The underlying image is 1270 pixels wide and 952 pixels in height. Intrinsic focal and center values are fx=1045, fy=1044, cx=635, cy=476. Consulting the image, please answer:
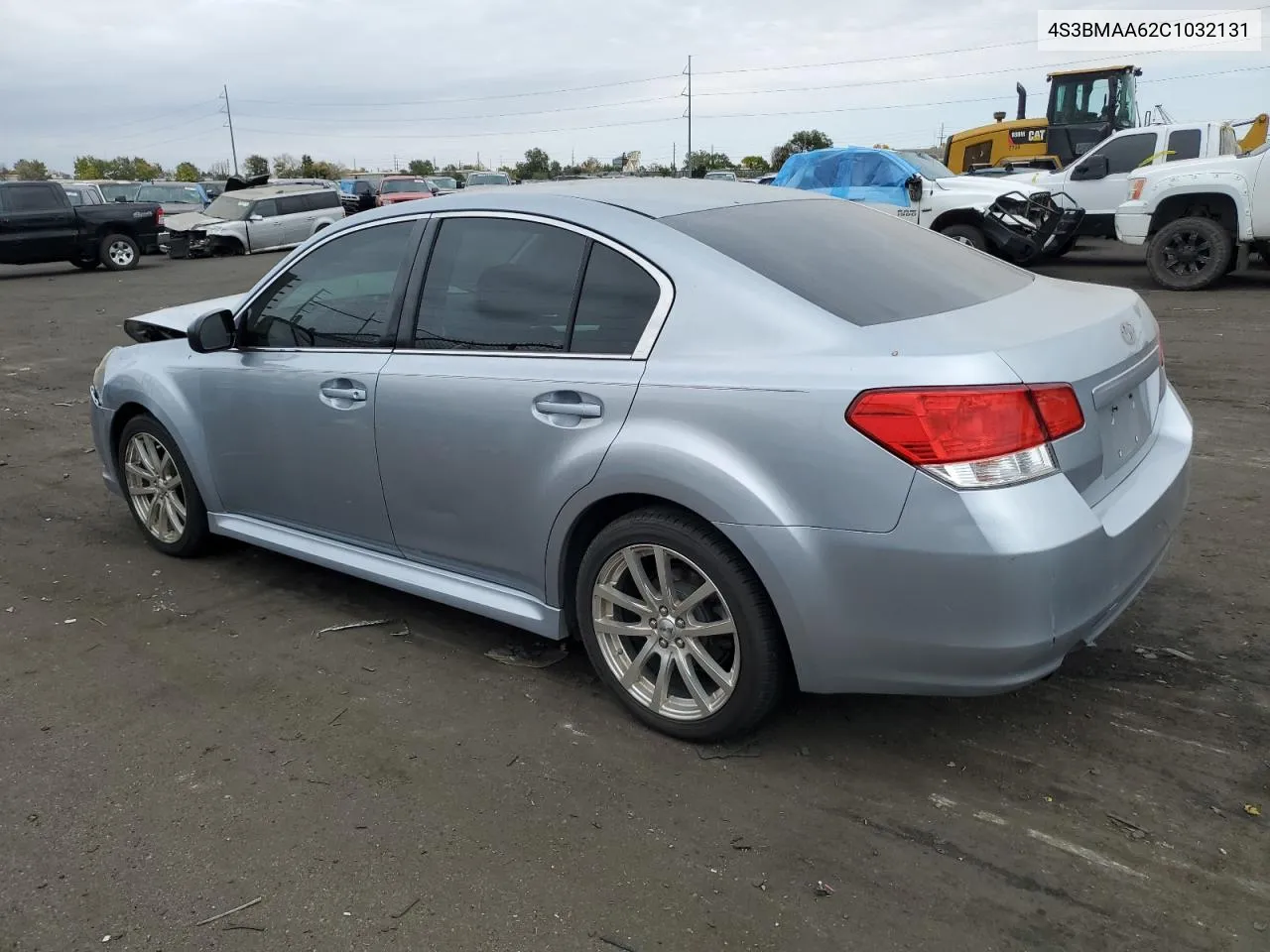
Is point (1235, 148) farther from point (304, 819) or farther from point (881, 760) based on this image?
point (304, 819)

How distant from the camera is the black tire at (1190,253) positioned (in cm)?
1227

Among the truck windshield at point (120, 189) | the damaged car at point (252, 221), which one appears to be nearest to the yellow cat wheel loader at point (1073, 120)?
the damaged car at point (252, 221)

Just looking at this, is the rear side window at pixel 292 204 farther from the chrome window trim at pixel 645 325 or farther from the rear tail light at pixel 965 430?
the rear tail light at pixel 965 430

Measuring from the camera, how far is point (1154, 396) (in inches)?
131

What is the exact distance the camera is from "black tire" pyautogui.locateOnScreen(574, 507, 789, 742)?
288cm

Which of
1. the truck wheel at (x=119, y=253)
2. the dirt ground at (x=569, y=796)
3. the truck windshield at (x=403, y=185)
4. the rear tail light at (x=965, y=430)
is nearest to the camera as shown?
the dirt ground at (x=569, y=796)

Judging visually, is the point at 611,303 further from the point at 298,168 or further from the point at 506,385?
the point at 298,168

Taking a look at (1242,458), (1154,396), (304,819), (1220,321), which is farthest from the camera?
(1220,321)

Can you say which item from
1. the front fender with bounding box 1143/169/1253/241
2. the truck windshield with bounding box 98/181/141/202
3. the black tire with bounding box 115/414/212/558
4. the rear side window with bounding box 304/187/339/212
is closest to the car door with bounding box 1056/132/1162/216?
the front fender with bounding box 1143/169/1253/241

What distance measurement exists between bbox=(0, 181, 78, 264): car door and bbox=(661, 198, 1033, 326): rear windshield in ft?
67.3

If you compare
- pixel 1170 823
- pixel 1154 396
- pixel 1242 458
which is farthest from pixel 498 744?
pixel 1242 458

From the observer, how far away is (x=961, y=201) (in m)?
14.3

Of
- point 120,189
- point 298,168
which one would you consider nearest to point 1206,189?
point 120,189

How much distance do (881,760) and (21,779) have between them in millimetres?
2540
